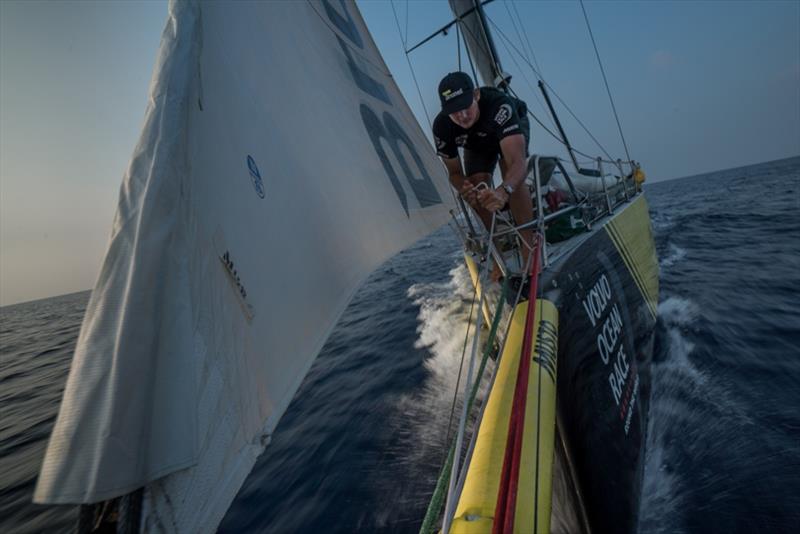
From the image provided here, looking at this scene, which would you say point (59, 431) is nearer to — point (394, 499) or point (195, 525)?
point (195, 525)

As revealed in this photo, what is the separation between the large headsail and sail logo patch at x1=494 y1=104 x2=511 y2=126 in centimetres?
134

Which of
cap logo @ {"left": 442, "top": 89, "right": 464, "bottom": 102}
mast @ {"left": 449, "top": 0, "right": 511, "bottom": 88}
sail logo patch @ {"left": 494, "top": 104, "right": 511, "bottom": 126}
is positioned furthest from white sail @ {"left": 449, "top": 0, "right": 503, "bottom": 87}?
cap logo @ {"left": 442, "top": 89, "right": 464, "bottom": 102}

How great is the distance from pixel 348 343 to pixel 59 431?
5.34 metres

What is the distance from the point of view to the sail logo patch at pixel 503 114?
2.48 metres

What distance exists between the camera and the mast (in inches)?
225

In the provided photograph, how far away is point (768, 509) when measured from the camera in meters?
1.96

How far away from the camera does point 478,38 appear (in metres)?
6.30

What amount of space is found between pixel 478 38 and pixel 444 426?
6.34m

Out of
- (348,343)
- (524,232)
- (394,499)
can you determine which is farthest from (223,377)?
(348,343)

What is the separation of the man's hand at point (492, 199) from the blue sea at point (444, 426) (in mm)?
1846

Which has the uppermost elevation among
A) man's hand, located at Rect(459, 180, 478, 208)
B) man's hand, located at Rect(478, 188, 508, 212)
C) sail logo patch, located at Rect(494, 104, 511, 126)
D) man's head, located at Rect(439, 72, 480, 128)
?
man's head, located at Rect(439, 72, 480, 128)

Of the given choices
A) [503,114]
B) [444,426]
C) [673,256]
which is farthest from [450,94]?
[673,256]

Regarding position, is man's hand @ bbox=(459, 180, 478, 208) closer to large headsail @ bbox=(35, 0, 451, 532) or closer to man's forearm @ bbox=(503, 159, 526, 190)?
man's forearm @ bbox=(503, 159, 526, 190)

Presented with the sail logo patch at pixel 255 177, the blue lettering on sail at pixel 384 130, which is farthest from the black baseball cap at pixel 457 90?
the sail logo patch at pixel 255 177
